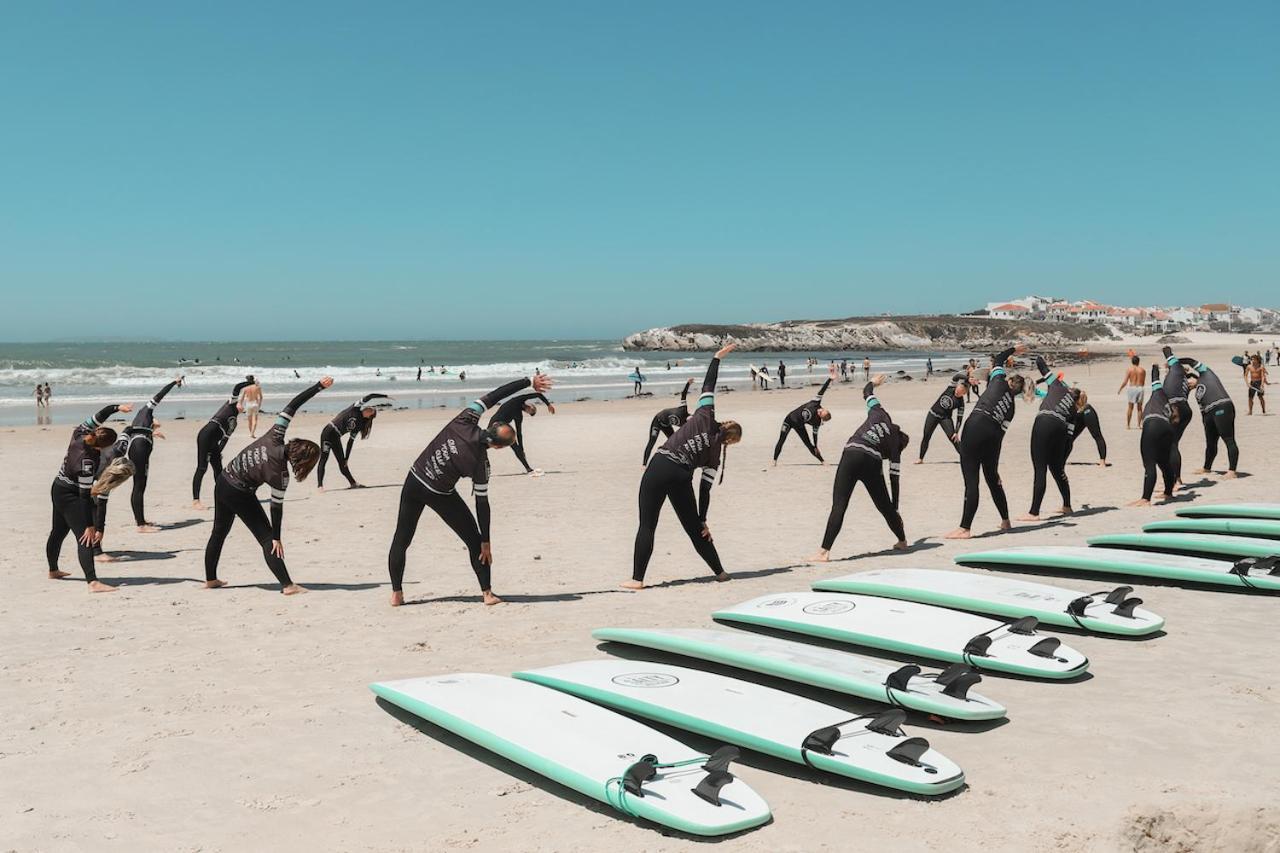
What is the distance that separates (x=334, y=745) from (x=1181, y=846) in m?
4.15

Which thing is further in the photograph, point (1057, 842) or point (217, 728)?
point (217, 728)

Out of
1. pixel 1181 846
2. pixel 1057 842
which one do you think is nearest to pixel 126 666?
pixel 1057 842

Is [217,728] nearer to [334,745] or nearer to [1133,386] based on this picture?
[334,745]

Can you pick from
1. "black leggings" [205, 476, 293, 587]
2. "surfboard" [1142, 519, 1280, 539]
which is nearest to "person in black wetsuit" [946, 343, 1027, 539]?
"surfboard" [1142, 519, 1280, 539]

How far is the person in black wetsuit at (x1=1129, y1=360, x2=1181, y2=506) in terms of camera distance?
12109 millimetres

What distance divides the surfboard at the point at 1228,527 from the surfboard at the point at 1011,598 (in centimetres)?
293

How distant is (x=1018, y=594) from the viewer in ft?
24.3

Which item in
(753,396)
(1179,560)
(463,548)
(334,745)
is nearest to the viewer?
(334,745)

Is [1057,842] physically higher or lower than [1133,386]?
lower

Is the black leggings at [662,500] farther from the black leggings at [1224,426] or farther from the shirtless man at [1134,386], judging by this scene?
the shirtless man at [1134,386]

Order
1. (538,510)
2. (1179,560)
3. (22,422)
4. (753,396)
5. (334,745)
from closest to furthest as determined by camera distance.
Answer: (334,745) < (1179,560) < (538,510) < (22,422) < (753,396)

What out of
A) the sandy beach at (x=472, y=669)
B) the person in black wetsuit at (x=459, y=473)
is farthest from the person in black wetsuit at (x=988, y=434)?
the person in black wetsuit at (x=459, y=473)

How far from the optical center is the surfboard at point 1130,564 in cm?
802

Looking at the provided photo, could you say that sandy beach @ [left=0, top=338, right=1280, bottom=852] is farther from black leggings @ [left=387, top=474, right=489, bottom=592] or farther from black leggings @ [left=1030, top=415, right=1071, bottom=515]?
black leggings @ [left=1030, top=415, right=1071, bottom=515]
